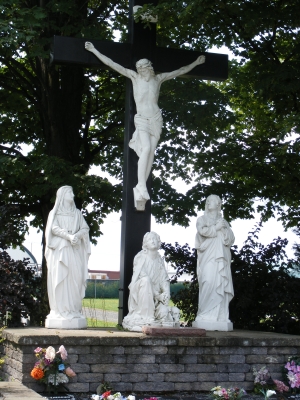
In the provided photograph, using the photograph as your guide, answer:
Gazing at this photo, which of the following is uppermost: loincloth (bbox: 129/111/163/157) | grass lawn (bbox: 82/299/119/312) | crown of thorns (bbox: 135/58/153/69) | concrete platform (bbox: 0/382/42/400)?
crown of thorns (bbox: 135/58/153/69)

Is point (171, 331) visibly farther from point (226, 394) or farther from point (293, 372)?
point (293, 372)

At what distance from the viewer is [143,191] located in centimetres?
1020

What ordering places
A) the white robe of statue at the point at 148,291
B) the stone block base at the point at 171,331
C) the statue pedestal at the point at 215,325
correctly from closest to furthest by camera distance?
1. the stone block base at the point at 171,331
2. the white robe of statue at the point at 148,291
3. the statue pedestal at the point at 215,325

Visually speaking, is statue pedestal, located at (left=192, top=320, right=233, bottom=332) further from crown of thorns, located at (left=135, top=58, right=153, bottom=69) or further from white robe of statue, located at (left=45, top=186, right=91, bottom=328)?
crown of thorns, located at (left=135, top=58, right=153, bottom=69)

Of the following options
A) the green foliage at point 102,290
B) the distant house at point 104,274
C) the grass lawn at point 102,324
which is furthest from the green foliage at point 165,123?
the distant house at point 104,274

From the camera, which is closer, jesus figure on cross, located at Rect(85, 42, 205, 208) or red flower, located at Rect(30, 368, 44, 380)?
red flower, located at Rect(30, 368, 44, 380)

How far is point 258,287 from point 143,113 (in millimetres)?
4061

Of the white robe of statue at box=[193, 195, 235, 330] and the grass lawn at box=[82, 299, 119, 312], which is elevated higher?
the white robe of statue at box=[193, 195, 235, 330]

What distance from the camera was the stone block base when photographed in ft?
28.7

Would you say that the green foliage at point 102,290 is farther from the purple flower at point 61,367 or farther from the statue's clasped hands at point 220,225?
the purple flower at point 61,367

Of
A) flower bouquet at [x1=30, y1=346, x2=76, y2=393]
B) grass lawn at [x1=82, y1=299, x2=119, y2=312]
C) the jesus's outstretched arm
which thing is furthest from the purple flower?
grass lawn at [x1=82, y1=299, x2=119, y2=312]

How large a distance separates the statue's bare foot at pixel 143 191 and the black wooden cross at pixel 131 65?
15cm

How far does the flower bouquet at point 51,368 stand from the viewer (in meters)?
8.03

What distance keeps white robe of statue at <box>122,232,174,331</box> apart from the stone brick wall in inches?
26.6
